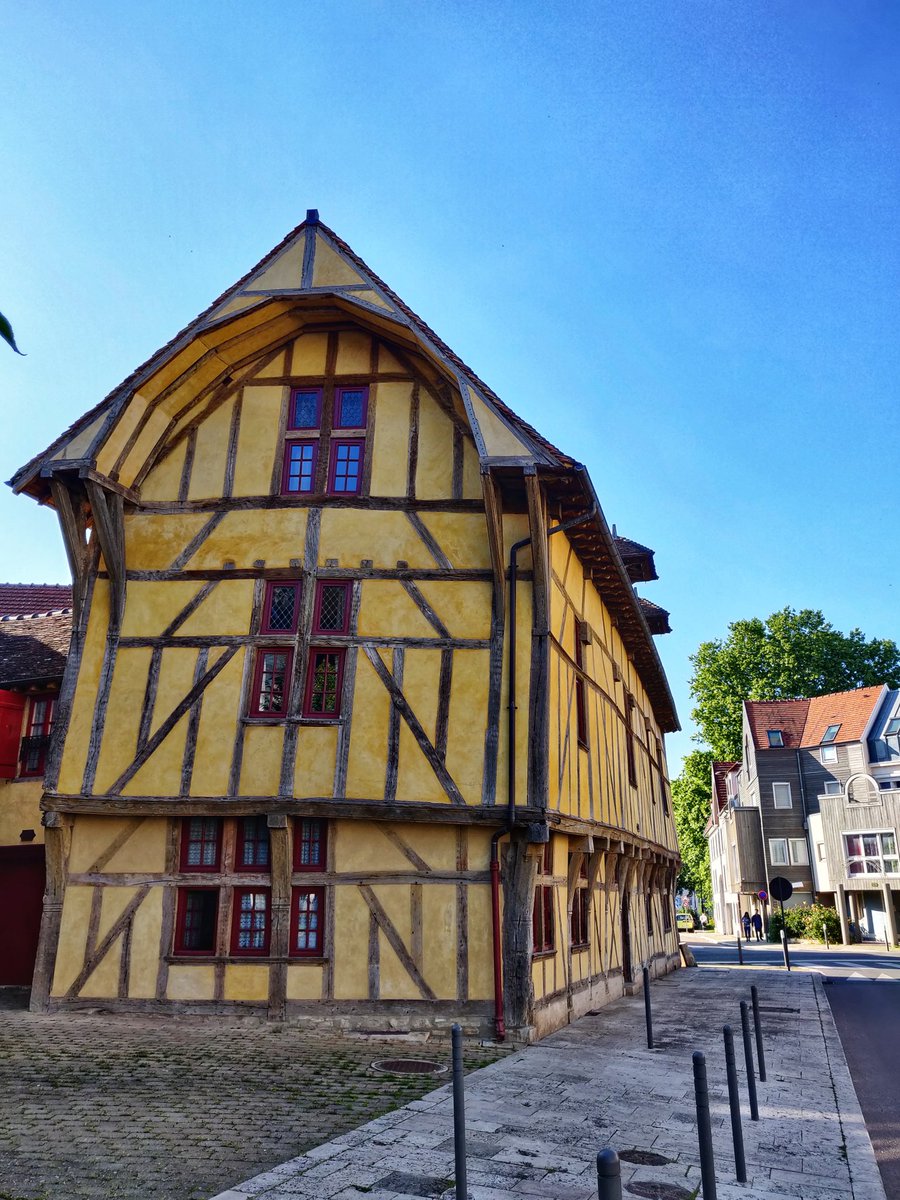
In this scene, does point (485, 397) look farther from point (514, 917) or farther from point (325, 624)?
point (514, 917)

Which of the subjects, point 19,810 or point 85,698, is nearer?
point 85,698

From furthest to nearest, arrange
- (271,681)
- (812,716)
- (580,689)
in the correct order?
(812,716) < (580,689) < (271,681)

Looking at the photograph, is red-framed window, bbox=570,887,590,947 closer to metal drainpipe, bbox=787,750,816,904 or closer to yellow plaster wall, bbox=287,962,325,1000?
yellow plaster wall, bbox=287,962,325,1000

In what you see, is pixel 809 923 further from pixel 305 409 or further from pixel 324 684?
pixel 305 409

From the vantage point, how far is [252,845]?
41.0 ft

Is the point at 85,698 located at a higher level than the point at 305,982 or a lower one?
higher

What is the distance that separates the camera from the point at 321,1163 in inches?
237

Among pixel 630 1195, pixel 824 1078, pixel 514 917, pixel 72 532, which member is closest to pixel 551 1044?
pixel 514 917

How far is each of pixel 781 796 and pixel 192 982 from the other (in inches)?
1502

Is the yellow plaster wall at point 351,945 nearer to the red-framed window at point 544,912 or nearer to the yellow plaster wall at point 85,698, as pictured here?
the red-framed window at point 544,912

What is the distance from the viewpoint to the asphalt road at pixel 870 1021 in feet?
25.2

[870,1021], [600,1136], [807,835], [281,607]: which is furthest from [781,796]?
[600,1136]

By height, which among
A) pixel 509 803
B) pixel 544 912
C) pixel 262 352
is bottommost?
pixel 544 912

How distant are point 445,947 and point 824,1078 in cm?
453
